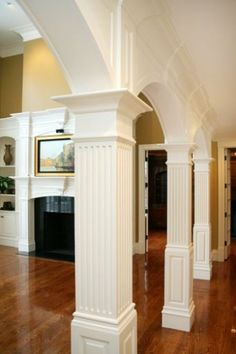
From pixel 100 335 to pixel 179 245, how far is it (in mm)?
1810

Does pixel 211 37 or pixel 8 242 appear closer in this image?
pixel 211 37

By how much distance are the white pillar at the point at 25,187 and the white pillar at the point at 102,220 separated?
5034 millimetres

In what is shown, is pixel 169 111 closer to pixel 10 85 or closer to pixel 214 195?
pixel 214 195

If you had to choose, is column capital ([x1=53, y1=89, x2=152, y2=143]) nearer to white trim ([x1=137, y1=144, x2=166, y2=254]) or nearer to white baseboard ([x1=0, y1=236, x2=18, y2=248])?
white trim ([x1=137, y1=144, x2=166, y2=254])

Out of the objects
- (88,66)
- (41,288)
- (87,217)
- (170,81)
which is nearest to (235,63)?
(170,81)

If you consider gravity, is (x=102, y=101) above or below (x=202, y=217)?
above

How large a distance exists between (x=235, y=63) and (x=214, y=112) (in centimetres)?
181

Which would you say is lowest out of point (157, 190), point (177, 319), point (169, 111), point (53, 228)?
point (177, 319)

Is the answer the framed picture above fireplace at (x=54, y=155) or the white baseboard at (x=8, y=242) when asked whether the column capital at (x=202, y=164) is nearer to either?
the framed picture above fireplace at (x=54, y=155)

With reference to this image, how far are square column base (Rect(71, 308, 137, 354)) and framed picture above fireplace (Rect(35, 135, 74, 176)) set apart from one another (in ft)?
14.6

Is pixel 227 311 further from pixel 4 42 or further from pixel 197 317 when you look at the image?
pixel 4 42

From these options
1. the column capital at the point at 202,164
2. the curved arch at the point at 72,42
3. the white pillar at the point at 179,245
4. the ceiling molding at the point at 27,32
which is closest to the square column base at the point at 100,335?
the curved arch at the point at 72,42

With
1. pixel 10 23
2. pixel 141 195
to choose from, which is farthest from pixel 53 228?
pixel 10 23

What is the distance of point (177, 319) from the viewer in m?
3.27
